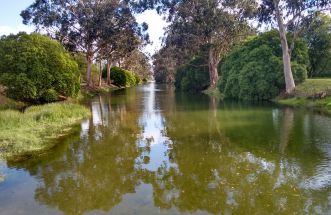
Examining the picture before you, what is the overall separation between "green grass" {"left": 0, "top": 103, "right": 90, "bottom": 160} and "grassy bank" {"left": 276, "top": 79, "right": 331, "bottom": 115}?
17.2 meters

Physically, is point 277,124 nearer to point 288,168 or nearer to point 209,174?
point 288,168

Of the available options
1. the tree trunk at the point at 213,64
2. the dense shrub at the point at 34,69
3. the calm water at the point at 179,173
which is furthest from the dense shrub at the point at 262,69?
the calm water at the point at 179,173

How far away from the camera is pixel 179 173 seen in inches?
456

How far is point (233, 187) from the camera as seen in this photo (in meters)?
10.0

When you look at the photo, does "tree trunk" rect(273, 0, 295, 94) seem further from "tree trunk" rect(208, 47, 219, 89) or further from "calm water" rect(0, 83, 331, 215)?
"tree trunk" rect(208, 47, 219, 89)

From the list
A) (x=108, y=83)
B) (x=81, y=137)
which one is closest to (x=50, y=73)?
(x=81, y=137)

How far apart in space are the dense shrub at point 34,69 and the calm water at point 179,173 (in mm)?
12469

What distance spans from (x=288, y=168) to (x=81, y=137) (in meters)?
9.99

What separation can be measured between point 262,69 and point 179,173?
27767mm

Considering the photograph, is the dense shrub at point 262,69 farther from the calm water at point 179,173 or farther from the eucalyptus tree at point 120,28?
the eucalyptus tree at point 120,28

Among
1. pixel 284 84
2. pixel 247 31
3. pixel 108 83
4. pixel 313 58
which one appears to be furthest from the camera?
pixel 108 83

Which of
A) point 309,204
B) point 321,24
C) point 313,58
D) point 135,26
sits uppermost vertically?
point 135,26

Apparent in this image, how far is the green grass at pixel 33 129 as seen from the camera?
47.6ft

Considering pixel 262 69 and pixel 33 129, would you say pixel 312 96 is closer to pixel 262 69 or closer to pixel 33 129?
pixel 262 69
